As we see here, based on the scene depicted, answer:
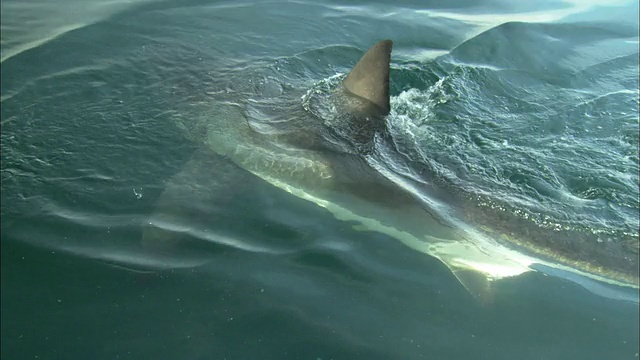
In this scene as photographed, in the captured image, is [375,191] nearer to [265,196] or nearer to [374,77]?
[265,196]

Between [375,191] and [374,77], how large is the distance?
1.05 metres

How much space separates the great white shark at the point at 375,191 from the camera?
14.3 feet

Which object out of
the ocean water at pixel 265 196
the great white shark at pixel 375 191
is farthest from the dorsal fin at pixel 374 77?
the ocean water at pixel 265 196

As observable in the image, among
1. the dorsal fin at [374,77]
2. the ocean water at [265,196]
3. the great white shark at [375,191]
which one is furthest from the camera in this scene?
the dorsal fin at [374,77]

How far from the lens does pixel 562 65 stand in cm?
761

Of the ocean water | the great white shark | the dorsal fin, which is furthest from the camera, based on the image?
the dorsal fin

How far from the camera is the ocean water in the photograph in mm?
3553

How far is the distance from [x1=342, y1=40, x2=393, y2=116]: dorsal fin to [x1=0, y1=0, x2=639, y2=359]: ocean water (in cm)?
28

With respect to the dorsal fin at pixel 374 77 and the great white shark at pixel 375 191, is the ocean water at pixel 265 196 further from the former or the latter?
the dorsal fin at pixel 374 77

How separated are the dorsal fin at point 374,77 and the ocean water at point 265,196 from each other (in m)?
0.28

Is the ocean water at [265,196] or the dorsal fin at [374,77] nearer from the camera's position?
the ocean water at [265,196]

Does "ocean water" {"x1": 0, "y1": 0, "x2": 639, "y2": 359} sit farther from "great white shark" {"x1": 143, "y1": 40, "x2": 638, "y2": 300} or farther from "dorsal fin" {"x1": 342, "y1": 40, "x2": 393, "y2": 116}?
"dorsal fin" {"x1": 342, "y1": 40, "x2": 393, "y2": 116}

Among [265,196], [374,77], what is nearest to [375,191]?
[265,196]

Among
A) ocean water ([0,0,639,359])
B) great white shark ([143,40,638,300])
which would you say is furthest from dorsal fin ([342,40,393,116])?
ocean water ([0,0,639,359])
